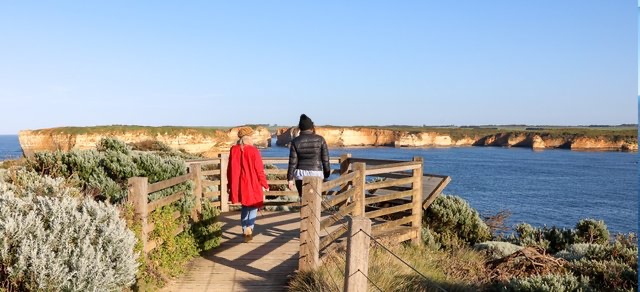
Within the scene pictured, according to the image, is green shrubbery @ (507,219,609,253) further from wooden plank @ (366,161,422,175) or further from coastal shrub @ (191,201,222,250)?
coastal shrub @ (191,201,222,250)

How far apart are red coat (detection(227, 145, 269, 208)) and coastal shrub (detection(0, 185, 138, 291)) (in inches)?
108

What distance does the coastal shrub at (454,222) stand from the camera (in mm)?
12383

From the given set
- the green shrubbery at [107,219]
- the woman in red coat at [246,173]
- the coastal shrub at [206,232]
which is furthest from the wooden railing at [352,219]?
the green shrubbery at [107,219]

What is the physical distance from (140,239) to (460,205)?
881cm

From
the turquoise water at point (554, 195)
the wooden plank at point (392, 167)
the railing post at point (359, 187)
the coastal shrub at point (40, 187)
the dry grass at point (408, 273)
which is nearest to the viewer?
the dry grass at point (408, 273)

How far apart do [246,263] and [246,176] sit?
137 centimetres

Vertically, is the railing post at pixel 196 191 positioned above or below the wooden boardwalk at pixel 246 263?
above

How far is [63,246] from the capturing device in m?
4.70

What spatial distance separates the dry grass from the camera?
566cm

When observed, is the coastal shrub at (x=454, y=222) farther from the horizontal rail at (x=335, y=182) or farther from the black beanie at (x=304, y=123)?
the black beanie at (x=304, y=123)

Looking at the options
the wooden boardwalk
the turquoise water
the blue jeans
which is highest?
the blue jeans

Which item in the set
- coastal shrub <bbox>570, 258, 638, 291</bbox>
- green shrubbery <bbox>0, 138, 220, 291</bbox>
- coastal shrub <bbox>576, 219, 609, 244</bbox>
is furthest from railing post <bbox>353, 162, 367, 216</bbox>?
coastal shrub <bbox>576, 219, 609, 244</bbox>

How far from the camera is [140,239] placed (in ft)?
19.3

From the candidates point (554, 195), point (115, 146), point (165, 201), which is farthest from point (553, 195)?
point (165, 201)
